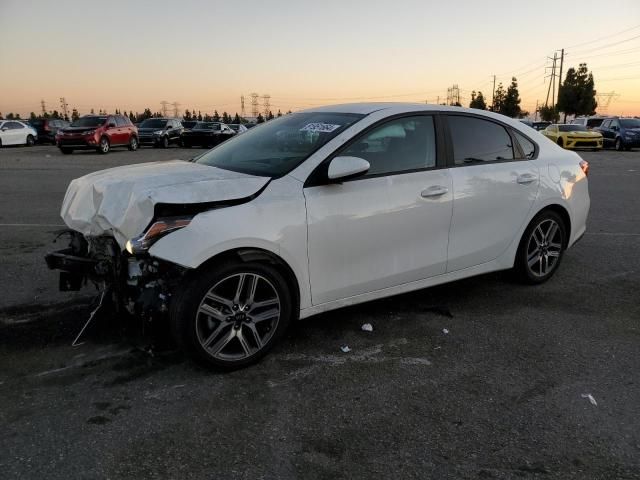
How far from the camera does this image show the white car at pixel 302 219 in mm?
3203

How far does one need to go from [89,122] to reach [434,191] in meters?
23.8

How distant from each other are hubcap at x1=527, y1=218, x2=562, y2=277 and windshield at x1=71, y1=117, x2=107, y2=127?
75.5ft

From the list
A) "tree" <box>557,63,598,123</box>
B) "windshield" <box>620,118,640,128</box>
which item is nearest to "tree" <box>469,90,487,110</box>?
"tree" <box>557,63,598,123</box>

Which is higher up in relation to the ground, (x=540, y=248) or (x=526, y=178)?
(x=526, y=178)

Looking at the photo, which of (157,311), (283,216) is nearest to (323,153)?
(283,216)

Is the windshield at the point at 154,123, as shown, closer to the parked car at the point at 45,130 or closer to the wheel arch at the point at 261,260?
the parked car at the point at 45,130

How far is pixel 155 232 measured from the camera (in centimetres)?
314

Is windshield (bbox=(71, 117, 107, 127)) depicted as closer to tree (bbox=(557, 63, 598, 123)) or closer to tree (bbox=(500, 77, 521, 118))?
tree (bbox=(557, 63, 598, 123))

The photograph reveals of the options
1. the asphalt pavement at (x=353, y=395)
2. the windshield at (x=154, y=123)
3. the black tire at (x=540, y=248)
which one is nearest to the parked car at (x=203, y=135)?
the windshield at (x=154, y=123)

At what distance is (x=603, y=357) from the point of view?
367 centimetres

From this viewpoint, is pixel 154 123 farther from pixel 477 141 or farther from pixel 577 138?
pixel 477 141

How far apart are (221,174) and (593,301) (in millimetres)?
3413

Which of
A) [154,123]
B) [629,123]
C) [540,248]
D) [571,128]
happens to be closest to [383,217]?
[540,248]

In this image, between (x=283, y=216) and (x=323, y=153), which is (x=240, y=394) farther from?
(x=323, y=153)
